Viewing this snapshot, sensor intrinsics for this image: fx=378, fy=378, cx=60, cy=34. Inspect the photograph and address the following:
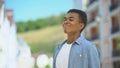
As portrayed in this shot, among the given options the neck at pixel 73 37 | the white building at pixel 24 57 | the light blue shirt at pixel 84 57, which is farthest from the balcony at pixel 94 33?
the light blue shirt at pixel 84 57

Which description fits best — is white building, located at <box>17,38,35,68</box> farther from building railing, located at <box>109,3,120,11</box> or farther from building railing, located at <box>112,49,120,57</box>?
building railing, located at <box>109,3,120,11</box>

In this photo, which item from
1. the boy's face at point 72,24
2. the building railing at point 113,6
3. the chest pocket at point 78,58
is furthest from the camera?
the building railing at point 113,6

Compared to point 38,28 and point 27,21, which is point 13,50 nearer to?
point 27,21

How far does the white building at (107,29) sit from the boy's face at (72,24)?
30.4 meters

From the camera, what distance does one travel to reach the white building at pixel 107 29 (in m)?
34.2

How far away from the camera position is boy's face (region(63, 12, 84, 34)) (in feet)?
9.66

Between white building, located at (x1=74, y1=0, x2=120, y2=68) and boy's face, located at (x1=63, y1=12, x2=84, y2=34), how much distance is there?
99.9 ft

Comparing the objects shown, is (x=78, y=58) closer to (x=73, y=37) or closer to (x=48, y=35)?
(x=73, y=37)

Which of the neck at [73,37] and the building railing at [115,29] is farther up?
the neck at [73,37]

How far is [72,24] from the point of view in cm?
295

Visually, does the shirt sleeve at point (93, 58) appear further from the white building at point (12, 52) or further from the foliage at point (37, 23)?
the foliage at point (37, 23)

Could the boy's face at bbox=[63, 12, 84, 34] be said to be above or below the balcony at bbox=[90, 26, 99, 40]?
above

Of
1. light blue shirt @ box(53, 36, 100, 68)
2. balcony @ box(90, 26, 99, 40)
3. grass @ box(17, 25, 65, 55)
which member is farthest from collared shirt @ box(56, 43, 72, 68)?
grass @ box(17, 25, 65, 55)

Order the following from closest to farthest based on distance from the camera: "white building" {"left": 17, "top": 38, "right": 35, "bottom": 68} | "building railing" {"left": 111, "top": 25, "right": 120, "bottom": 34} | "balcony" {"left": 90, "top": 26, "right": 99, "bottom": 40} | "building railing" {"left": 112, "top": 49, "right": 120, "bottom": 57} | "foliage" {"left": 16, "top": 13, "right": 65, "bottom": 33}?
1. "white building" {"left": 17, "top": 38, "right": 35, "bottom": 68}
2. "building railing" {"left": 111, "top": 25, "right": 120, "bottom": 34}
3. "building railing" {"left": 112, "top": 49, "right": 120, "bottom": 57}
4. "balcony" {"left": 90, "top": 26, "right": 99, "bottom": 40}
5. "foliage" {"left": 16, "top": 13, "right": 65, "bottom": 33}
